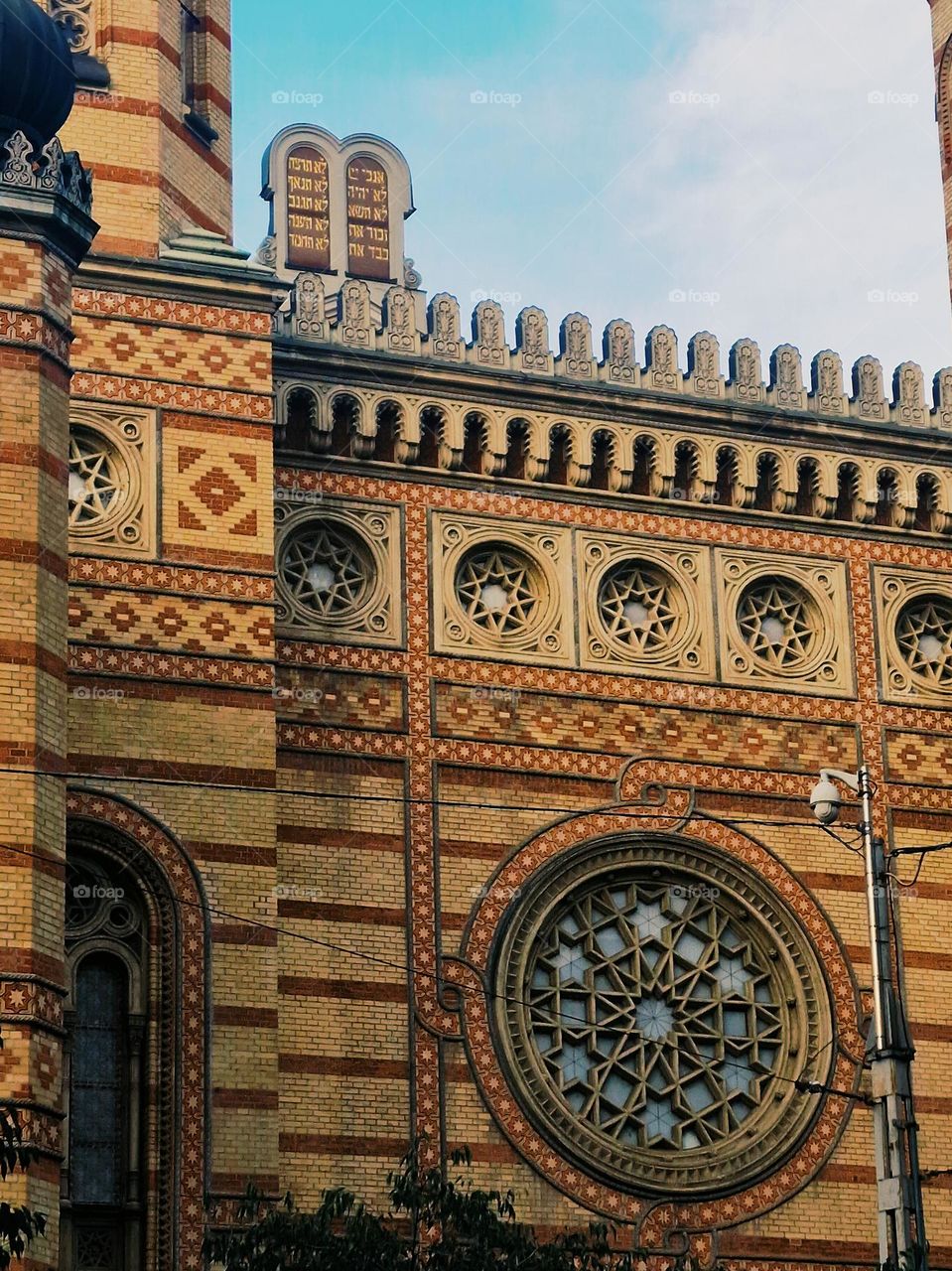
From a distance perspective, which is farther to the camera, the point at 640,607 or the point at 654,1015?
the point at 640,607

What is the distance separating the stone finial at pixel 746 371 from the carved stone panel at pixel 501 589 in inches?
86.0

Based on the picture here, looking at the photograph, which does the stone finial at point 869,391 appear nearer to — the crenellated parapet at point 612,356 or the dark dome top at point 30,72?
the crenellated parapet at point 612,356

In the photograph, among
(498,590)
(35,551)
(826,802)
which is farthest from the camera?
(498,590)

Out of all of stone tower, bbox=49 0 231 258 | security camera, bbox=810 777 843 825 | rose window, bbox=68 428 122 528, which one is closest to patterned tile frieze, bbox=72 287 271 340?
stone tower, bbox=49 0 231 258

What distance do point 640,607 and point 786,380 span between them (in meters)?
2.54

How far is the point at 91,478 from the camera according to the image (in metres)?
22.0

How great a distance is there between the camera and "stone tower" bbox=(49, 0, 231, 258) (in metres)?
23.1

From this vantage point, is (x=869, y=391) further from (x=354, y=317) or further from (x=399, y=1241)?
(x=399, y=1241)

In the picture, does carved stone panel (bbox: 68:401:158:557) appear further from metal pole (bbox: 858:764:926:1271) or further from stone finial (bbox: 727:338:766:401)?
metal pole (bbox: 858:764:926:1271)

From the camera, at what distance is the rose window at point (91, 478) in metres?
21.8

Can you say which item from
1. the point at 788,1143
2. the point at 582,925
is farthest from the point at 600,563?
the point at 788,1143

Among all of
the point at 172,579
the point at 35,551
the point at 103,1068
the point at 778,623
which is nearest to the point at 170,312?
the point at 172,579

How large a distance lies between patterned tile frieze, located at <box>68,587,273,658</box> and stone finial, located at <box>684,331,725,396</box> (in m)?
4.98

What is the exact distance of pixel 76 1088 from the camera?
67.2 ft
